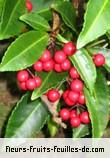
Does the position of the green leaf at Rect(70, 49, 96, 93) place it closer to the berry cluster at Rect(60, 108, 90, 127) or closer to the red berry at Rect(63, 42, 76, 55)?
the red berry at Rect(63, 42, 76, 55)

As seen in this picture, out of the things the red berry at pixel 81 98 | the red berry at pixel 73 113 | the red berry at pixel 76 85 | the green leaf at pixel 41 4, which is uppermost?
the green leaf at pixel 41 4

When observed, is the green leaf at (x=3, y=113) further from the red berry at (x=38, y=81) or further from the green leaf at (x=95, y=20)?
the green leaf at (x=95, y=20)

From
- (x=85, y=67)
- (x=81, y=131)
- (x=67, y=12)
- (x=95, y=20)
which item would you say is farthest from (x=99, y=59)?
(x=81, y=131)

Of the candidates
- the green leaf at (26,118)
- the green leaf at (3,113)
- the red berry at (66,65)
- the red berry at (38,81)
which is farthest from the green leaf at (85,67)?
the green leaf at (3,113)

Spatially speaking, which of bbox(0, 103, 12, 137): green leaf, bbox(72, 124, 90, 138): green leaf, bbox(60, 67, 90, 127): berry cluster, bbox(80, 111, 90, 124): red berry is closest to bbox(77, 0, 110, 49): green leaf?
bbox(60, 67, 90, 127): berry cluster

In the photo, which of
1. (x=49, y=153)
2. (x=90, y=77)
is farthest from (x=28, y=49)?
(x=49, y=153)

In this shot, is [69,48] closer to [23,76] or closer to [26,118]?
[23,76]

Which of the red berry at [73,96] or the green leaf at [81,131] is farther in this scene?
the green leaf at [81,131]
